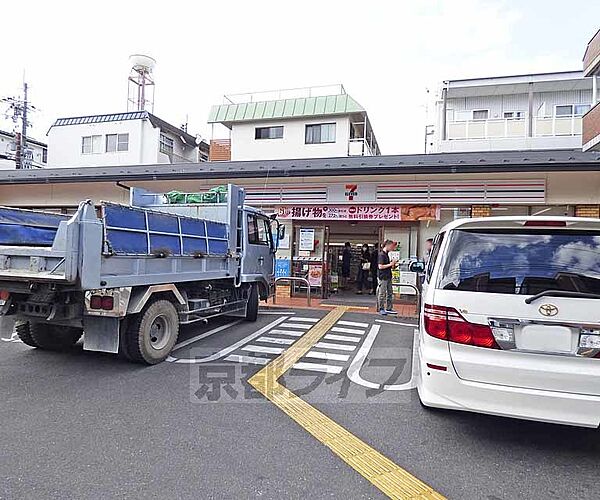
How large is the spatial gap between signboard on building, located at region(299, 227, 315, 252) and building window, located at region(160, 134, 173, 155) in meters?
16.4

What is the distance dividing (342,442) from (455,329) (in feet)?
4.30

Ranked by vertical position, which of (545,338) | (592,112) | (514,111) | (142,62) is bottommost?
(545,338)

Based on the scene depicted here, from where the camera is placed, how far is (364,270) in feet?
48.9

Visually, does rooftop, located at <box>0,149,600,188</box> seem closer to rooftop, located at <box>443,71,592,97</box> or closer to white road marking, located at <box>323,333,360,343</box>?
white road marking, located at <box>323,333,360,343</box>

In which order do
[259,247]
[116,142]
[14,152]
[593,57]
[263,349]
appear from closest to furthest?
[263,349] < [259,247] < [593,57] < [116,142] < [14,152]

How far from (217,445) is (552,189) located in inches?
436

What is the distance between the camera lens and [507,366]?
315cm

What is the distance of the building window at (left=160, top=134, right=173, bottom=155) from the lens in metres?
26.2

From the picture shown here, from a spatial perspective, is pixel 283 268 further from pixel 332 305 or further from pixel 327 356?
pixel 327 356

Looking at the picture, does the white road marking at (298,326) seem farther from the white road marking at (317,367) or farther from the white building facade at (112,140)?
the white building facade at (112,140)

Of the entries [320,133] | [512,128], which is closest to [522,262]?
[512,128]

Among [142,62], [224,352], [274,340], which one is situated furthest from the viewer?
[142,62]

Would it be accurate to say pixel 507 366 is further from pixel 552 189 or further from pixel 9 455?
pixel 552 189

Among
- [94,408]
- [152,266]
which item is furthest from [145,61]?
[94,408]
